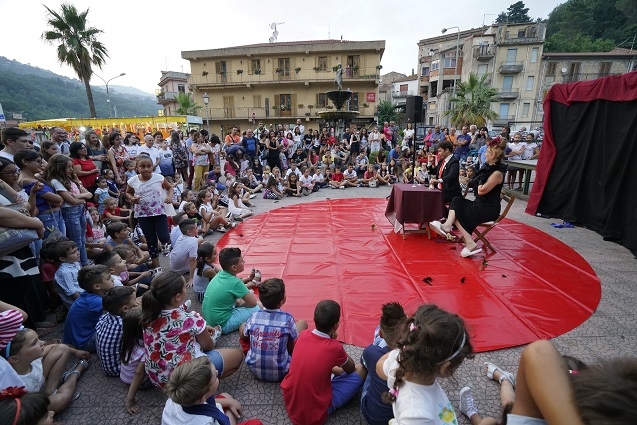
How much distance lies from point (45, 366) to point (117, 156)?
19.7ft

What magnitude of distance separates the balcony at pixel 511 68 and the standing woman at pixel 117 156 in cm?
3692

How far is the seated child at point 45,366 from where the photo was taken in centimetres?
193

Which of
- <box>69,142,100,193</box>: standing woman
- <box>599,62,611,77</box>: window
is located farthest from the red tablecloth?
<box>599,62,611,77</box>: window

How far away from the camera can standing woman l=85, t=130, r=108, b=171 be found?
6.30 m

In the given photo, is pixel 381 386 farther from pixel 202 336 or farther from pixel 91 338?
pixel 91 338

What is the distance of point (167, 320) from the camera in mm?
2105

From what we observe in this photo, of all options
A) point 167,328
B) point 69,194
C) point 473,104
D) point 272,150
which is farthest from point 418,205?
point 473,104

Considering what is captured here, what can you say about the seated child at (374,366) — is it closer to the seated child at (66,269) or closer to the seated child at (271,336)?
the seated child at (271,336)

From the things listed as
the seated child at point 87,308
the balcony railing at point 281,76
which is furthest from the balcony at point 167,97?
the seated child at point 87,308

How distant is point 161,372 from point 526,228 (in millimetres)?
6405

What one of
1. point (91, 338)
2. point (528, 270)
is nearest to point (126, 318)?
point (91, 338)

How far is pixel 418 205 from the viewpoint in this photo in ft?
17.8

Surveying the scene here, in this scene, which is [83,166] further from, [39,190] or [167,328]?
[167,328]

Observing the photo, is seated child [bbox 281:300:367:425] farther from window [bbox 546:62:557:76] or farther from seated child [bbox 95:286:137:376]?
window [bbox 546:62:557:76]
